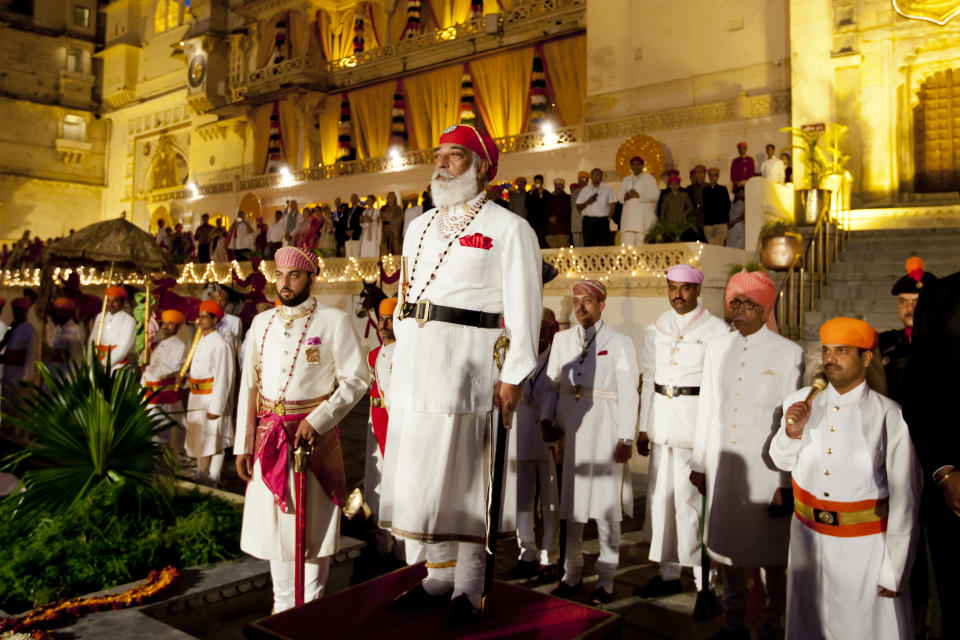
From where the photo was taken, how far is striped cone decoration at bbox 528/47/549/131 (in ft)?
76.3

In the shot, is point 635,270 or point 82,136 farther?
point 82,136

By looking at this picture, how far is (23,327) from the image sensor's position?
10.5 metres

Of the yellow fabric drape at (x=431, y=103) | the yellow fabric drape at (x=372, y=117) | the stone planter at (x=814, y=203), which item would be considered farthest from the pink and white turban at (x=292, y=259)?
the yellow fabric drape at (x=372, y=117)

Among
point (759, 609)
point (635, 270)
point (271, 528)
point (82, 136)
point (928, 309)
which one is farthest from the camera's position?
point (82, 136)

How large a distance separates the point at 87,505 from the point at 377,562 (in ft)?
7.38

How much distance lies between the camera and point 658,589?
17.4 feet

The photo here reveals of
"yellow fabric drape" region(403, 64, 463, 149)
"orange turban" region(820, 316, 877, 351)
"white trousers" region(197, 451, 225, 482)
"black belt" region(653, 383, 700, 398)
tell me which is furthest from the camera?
"yellow fabric drape" region(403, 64, 463, 149)

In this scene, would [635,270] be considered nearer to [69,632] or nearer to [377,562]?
[377,562]

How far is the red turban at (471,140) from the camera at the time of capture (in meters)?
3.42

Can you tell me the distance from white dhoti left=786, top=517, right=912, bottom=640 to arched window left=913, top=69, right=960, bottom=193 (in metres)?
15.2

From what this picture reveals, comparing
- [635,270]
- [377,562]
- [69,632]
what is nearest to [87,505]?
[69,632]

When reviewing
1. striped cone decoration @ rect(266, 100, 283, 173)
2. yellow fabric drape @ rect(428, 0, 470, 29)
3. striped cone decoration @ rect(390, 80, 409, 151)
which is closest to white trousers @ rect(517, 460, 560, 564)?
striped cone decoration @ rect(390, 80, 409, 151)

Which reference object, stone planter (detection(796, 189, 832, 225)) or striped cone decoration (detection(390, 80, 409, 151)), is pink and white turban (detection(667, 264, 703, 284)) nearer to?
stone planter (detection(796, 189, 832, 225))

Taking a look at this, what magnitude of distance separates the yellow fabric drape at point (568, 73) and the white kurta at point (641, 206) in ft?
32.2
